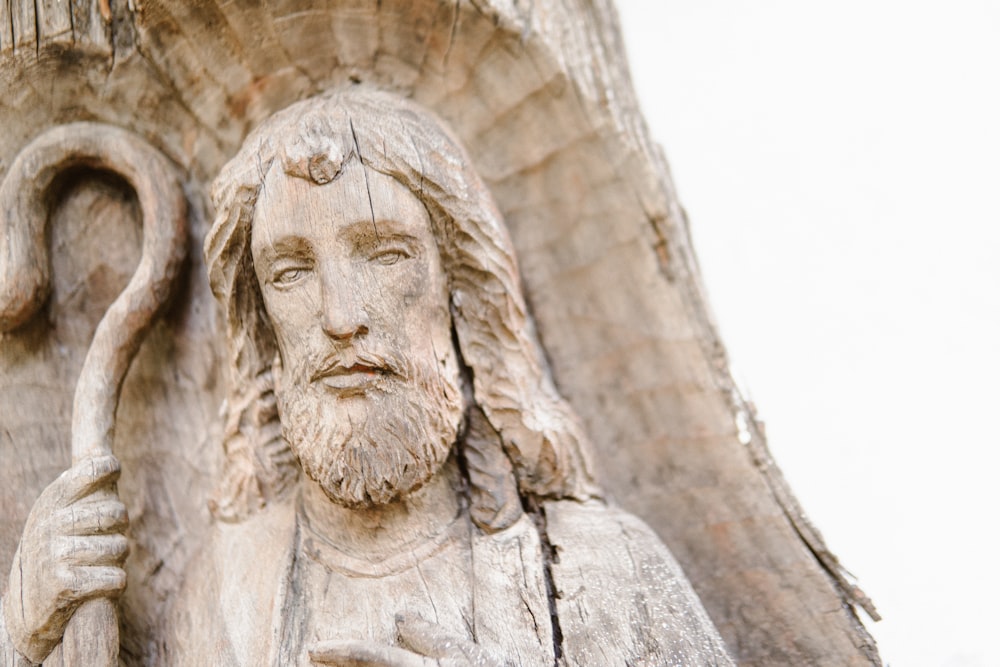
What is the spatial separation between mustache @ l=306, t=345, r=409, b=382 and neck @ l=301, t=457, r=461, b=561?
27 cm

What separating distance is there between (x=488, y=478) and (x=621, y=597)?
0.41 m

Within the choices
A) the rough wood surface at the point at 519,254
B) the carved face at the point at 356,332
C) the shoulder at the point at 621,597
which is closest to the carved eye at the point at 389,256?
the carved face at the point at 356,332

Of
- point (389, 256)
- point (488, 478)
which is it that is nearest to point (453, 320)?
point (389, 256)

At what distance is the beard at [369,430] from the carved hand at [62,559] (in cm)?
43

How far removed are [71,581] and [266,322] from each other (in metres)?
0.69

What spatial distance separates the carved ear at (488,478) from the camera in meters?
2.01

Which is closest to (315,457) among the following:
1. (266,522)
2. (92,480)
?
(266,522)

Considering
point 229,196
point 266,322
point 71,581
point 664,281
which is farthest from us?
point 664,281

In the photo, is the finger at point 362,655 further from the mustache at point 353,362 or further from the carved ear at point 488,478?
the mustache at point 353,362

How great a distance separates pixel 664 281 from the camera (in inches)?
90.0

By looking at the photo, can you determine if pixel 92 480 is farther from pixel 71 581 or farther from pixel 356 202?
pixel 356 202

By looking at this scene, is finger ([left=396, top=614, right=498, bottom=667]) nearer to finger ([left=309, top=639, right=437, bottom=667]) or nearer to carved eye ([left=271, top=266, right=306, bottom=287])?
finger ([left=309, top=639, right=437, bottom=667])

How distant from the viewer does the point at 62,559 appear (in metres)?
1.82

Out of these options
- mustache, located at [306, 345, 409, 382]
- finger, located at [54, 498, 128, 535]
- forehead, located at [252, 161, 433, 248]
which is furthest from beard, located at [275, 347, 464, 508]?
finger, located at [54, 498, 128, 535]
